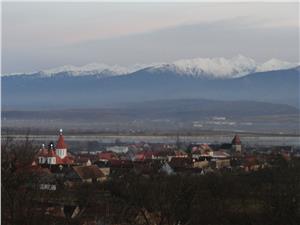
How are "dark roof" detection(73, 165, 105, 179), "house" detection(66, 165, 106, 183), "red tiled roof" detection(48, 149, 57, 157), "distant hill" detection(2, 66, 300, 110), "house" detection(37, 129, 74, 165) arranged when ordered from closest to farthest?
"house" detection(66, 165, 106, 183)
"dark roof" detection(73, 165, 105, 179)
"house" detection(37, 129, 74, 165)
"red tiled roof" detection(48, 149, 57, 157)
"distant hill" detection(2, 66, 300, 110)

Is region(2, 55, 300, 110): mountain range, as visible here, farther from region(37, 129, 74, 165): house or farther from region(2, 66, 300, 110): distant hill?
region(37, 129, 74, 165): house

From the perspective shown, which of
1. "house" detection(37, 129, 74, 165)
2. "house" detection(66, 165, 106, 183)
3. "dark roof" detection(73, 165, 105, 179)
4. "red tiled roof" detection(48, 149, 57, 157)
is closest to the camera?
"house" detection(66, 165, 106, 183)

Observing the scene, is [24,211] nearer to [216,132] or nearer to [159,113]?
[216,132]

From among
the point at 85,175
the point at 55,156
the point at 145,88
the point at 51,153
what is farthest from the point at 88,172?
the point at 145,88

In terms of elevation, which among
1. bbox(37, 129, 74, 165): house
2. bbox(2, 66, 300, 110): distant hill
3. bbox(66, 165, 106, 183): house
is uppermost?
bbox(2, 66, 300, 110): distant hill

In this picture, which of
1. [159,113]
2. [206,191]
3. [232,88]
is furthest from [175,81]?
[206,191]

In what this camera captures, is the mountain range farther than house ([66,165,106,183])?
Yes

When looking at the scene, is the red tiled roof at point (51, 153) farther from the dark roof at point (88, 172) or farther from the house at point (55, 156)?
the dark roof at point (88, 172)

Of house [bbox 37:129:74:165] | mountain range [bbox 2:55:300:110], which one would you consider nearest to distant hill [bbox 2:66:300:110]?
mountain range [bbox 2:55:300:110]

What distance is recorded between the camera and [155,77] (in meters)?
146

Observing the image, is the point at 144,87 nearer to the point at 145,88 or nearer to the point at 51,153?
the point at 145,88

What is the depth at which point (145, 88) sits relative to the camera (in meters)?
137

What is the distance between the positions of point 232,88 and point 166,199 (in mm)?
128377

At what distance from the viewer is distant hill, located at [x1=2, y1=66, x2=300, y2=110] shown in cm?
12075
